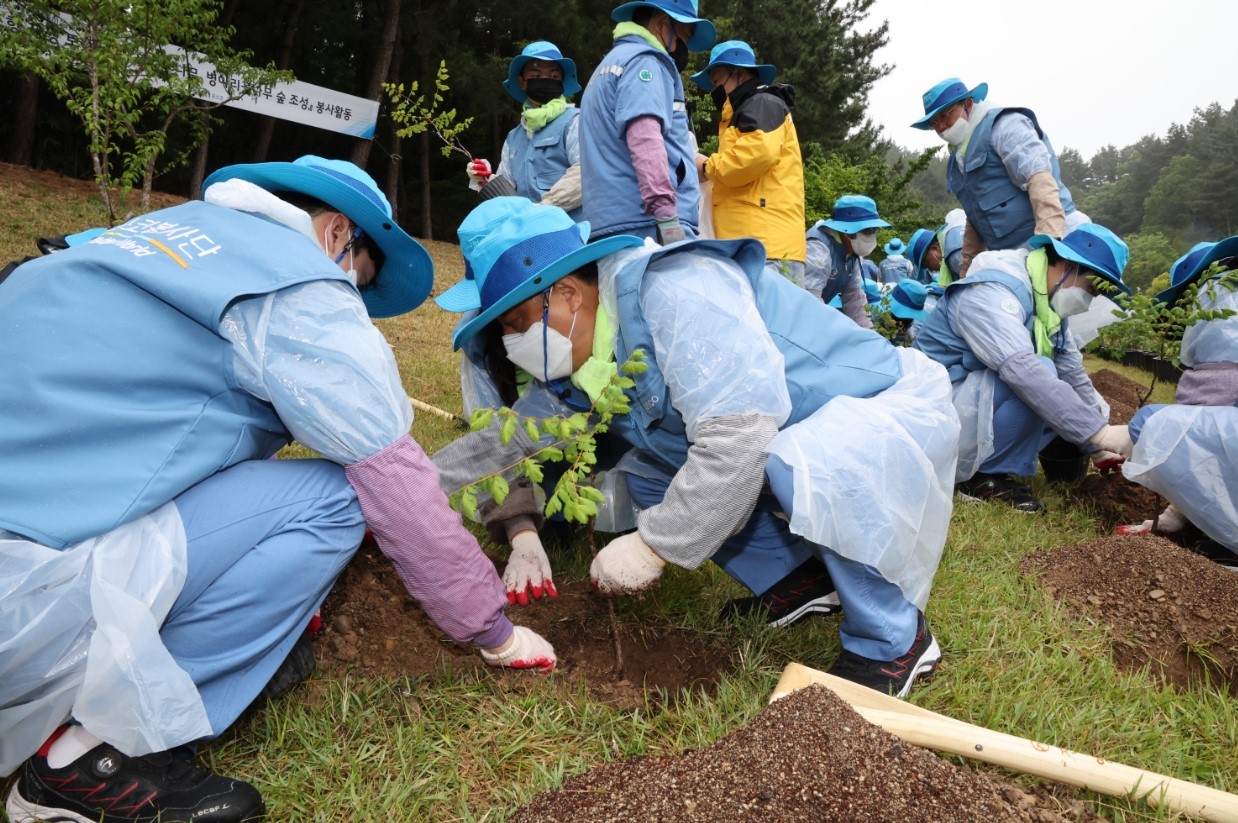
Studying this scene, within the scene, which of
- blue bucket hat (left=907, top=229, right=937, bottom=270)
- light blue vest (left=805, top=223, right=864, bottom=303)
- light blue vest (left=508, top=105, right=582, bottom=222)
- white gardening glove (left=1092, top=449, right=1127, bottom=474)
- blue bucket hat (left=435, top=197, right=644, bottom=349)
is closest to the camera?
blue bucket hat (left=435, top=197, right=644, bottom=349)

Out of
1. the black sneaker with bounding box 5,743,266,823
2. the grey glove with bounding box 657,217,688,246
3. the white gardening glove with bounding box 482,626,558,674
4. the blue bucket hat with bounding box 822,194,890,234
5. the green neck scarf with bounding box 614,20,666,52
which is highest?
the green neck scarf with bounding box 614,20,666,52

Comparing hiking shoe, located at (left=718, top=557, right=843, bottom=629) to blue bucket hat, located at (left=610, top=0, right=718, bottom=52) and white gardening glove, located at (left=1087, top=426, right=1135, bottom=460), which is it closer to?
white gardening glove, located at (left=1087, top=426, right=1135, bottom=460)

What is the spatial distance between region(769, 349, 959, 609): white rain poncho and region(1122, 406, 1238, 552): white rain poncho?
135cm

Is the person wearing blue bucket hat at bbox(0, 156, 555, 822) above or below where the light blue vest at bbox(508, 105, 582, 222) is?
below

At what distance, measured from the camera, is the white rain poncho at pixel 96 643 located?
53.7 inches

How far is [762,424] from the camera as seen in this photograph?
1878mm

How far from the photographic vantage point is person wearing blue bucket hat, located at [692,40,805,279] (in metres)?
4.09

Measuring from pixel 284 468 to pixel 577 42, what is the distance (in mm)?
15081

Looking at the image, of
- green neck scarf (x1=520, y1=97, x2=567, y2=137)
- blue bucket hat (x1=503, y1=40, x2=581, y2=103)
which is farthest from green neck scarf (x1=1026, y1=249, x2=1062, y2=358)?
green neck scarf (x1=520, y1=97, x2=567, y2=137)

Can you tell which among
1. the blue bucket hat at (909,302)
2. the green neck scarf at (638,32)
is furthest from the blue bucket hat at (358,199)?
the blue bucket hat at (909,302)

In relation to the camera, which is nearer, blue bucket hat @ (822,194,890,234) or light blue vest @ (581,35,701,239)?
light blue vest @ (581,35,701,239)

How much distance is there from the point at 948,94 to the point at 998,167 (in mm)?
499

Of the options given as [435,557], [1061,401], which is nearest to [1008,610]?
[1061,401]

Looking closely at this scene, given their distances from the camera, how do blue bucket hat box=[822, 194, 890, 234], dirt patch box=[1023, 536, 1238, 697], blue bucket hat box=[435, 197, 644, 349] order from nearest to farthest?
blue bucket hat box=[435, 197, 644, 349] < dirt patch box=[1023, 536, 1238, 697] < blue bucket hat box=[822, 194, 890, 234]
